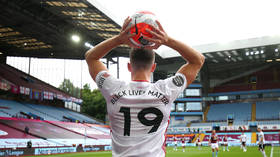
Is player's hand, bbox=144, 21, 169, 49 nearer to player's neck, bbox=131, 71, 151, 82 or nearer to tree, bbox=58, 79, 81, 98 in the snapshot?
player's neck, bbox=131, 71, 151, 82

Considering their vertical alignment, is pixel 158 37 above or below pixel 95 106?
above

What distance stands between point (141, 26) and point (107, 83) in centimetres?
52

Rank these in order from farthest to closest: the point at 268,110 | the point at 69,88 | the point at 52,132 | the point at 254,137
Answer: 1. the point at 69,88
2. the point at 268,110
3. the point at 254,137
4. the point at 52,132

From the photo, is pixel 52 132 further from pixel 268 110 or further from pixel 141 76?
pixel 268 110

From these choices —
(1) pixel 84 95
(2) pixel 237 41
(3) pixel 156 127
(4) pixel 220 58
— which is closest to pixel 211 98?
(4) pixel 220 58

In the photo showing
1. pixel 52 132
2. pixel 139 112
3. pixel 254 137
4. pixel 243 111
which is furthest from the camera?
pixel 243 111

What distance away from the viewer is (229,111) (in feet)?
178

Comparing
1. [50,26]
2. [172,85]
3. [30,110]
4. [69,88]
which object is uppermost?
[50,26]

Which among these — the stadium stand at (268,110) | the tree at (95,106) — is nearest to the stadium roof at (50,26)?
the tree at (95,106)

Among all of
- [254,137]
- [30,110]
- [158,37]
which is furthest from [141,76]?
[254,137]

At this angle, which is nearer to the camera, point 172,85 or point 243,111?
point 172,85

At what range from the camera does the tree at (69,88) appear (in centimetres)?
5397

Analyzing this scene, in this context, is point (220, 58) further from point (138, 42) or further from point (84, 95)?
point (138, 42)

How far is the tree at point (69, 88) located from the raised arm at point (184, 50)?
5333cm
